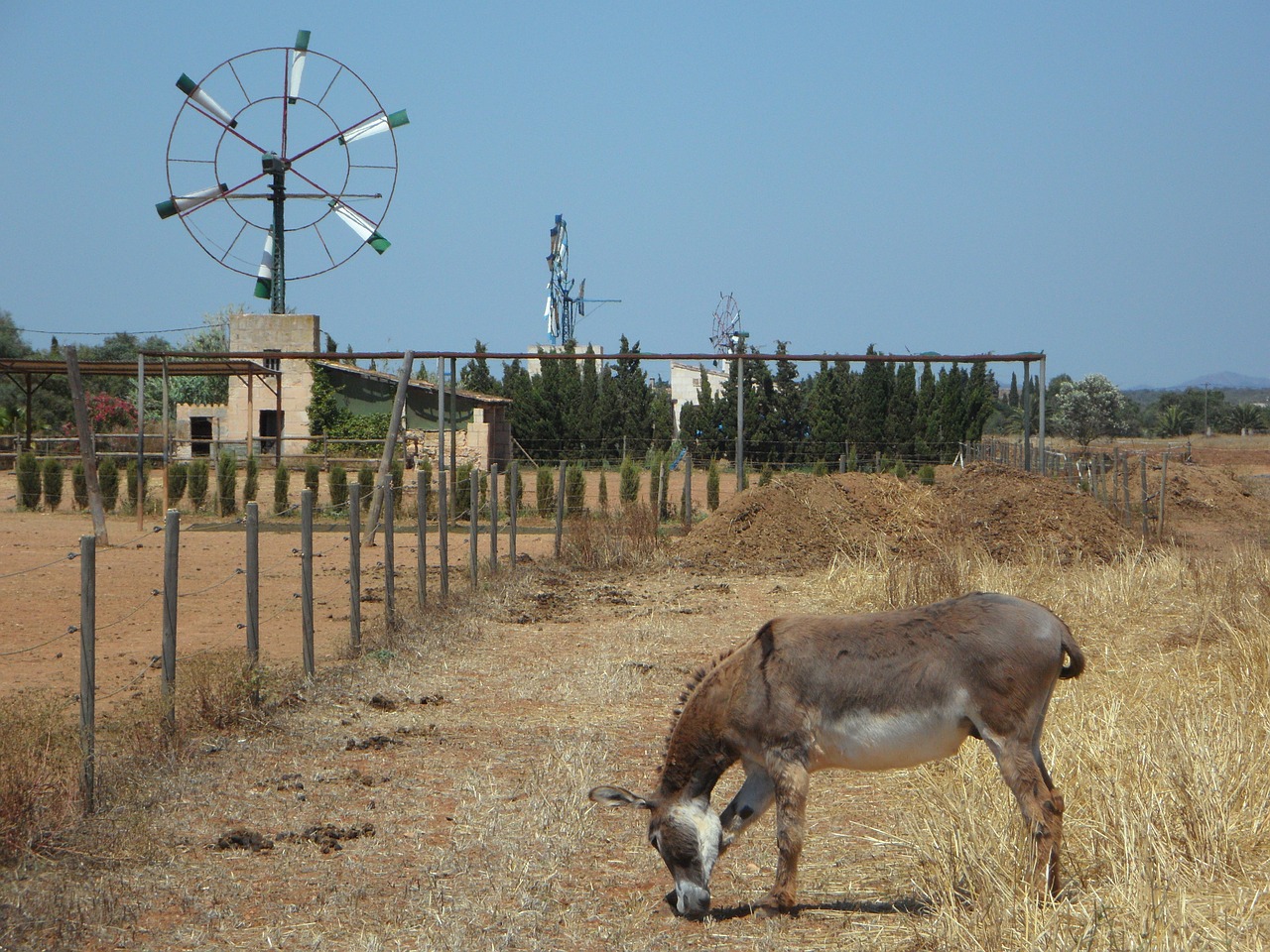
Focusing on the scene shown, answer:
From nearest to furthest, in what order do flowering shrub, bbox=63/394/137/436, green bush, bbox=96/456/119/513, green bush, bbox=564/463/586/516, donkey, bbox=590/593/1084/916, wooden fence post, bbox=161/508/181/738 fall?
donkey, bbox=590/593/1084/916
wooden fence post, bbox=161/508/181/738
green bush, bbox=564/463/586/516
green bush, bbox=96/456/119/513
flowering shrub, bbox=63/394/137/436

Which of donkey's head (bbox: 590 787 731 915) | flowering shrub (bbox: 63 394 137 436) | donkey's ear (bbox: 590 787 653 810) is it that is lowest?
donkey's head (bbox: 590 787 731 915)

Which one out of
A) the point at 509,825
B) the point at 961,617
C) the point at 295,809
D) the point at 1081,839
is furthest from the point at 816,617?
the point at 295,809

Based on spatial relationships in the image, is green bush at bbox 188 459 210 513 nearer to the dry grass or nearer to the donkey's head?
the dry grass

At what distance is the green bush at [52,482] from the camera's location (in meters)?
28.2

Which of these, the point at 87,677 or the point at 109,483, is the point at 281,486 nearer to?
the point at 109,483

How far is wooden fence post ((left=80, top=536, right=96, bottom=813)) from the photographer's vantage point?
20.5 feet

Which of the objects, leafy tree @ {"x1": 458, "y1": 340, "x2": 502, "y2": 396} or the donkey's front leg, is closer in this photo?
the donkey's front leg

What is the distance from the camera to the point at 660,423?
40250 mm

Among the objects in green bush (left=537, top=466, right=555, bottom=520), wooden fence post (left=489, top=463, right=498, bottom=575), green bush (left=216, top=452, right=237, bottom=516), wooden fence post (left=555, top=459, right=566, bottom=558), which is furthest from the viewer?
green bush (left=216, top=452, right=237, bottom=516)

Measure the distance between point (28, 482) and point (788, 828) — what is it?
27.6 metres

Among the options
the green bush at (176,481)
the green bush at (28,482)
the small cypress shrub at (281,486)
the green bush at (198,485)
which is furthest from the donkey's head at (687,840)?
the green bush at (28,482)

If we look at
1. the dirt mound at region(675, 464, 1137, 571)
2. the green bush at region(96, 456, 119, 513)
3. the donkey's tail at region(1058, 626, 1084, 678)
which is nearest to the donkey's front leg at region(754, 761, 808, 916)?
the donkey's tail at region(1058, 626, 1084, 678)

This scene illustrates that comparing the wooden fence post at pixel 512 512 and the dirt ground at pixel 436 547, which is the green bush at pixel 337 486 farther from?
the wooden fence post at pixel 512 512

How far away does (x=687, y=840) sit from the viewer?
16.5 ft
